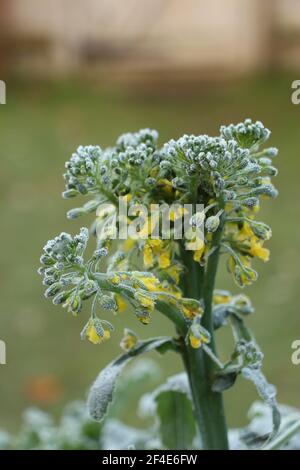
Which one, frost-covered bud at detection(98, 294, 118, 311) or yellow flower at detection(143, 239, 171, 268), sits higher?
yellow flower at detection(143, 239, 171, 268)

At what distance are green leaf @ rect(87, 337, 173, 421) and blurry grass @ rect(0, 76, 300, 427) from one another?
3.75 ft

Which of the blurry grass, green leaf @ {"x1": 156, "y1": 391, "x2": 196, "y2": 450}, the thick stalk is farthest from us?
the blurry grass

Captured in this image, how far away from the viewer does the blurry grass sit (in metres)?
2.06

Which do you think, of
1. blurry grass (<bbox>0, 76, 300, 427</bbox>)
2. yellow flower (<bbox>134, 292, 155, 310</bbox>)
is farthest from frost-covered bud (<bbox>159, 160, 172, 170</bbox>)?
blurry grass (<bbox>0, 76, 300, 427</bbox>)

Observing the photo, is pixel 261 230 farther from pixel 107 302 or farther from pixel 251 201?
pixel 107 302

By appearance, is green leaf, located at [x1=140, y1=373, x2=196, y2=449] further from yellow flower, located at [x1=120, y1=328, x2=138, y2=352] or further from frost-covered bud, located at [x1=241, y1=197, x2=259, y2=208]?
frost-covered bud, located at [x1=241, y1=197, x2=259, y2=208]

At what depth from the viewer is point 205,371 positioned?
2.26 feet

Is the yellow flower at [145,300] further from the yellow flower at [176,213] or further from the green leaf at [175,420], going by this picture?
the green leaf at [175,420]

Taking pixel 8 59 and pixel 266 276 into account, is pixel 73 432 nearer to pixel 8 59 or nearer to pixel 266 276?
pixel 266 276

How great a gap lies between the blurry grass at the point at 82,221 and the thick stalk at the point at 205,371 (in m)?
1.10

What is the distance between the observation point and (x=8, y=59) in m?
4.36

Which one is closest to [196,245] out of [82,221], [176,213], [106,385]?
[176,213]

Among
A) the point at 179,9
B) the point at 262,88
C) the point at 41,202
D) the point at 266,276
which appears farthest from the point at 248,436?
the point at 179,9

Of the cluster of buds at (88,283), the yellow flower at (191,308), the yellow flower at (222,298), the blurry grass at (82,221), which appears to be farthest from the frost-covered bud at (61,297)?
the blurry grass at (82,221)
